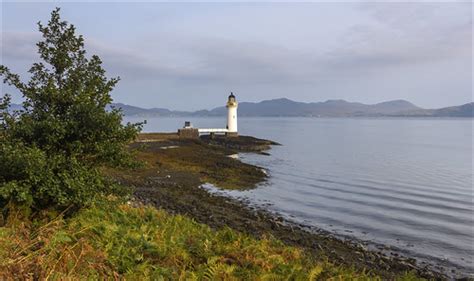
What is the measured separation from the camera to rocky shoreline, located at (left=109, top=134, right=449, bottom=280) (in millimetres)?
12227

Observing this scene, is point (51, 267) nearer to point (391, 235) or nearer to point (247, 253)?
point (247, 253)

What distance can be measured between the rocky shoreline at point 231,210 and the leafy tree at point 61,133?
1.23 meters

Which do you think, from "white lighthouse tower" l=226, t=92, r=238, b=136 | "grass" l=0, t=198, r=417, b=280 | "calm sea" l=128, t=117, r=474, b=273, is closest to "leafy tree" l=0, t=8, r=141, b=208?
"grass" l=0, t=198, r=417, b=280

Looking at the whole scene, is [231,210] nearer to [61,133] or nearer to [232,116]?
[61,133]

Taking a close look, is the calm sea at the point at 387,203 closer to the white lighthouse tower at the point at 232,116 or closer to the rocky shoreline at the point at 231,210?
the rocky shoreline at the point at 231,210

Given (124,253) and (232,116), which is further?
(232,116)

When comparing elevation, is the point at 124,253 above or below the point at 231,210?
above

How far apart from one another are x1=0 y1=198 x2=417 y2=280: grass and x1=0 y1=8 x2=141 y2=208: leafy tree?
2.03 feet

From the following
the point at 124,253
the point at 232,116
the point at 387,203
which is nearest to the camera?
the point at 124,253

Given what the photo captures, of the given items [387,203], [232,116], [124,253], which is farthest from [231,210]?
[232,116]

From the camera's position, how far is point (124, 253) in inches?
261

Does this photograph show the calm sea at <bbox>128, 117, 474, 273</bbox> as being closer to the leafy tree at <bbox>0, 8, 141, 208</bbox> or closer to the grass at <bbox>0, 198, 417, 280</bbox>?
the grass at <bbox>0, 198, 417, 280</bbox>

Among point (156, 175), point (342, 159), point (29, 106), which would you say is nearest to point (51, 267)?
point (29, 106)

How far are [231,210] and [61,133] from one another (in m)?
10.4
